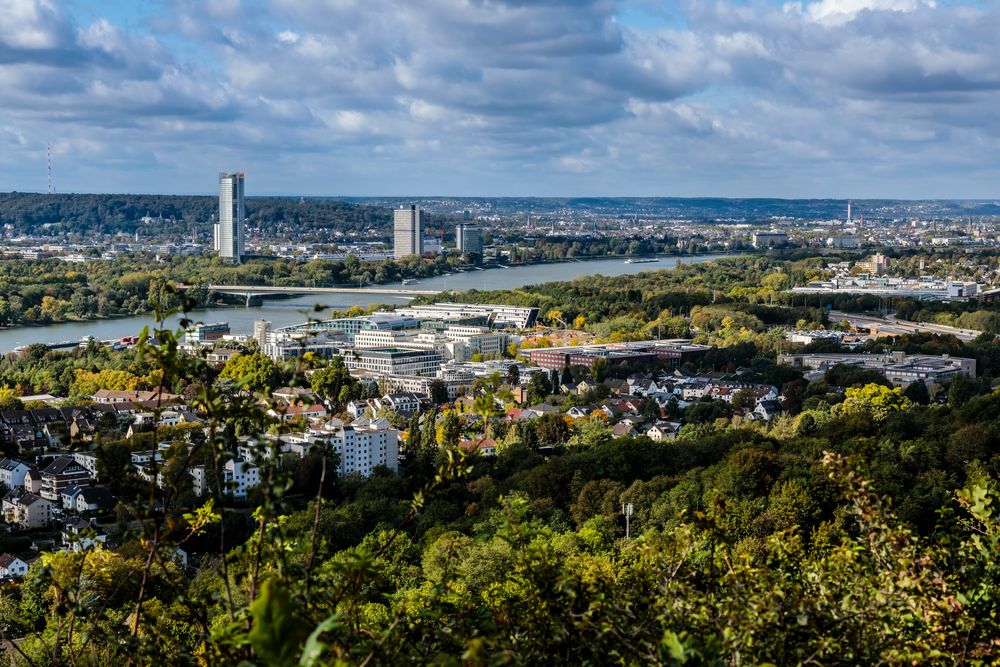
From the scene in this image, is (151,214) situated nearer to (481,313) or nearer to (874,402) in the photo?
(481,313)

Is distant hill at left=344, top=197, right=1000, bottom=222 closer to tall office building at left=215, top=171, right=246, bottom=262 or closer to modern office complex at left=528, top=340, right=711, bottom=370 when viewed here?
tall office building at left=215, top=171, right=246, bottom=262

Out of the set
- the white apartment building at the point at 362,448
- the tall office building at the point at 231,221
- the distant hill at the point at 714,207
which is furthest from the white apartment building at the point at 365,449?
the distant hill at the point at 714,207

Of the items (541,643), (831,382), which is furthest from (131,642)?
(831,382)

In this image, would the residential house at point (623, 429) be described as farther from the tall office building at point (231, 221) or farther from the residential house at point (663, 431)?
the tall office building at point (231, 221)

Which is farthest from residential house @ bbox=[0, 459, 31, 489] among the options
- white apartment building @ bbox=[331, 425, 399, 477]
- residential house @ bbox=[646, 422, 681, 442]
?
residential house @ bbox=[646, 422, 681, 442]

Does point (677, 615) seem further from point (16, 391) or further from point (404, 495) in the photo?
point (16, 391)

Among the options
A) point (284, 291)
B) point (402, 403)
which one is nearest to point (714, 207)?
point (284, 291)
